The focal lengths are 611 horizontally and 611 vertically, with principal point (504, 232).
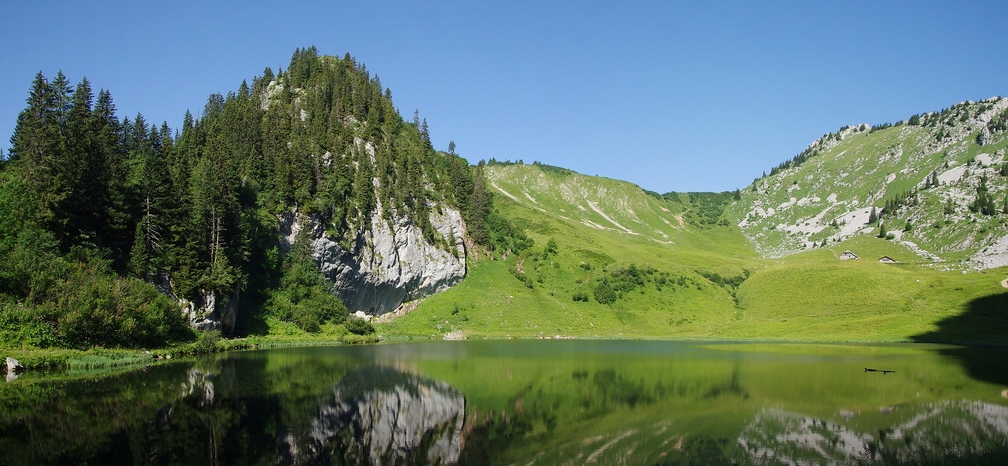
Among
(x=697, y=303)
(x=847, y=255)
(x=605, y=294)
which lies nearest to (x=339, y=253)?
(x=605, y=294)

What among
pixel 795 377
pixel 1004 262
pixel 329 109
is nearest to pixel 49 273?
pixel 795 377

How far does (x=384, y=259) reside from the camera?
113750 mm

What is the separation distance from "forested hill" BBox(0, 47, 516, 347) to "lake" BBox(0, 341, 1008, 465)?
42.7ft

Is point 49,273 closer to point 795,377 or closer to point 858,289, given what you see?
point 795,377

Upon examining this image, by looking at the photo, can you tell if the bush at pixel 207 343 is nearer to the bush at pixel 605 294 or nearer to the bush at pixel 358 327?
the bush at pixel 358 327

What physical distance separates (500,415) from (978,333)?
86955 mm

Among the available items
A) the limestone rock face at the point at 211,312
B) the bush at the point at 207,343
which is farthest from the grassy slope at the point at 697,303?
the bush at the point at 207,343

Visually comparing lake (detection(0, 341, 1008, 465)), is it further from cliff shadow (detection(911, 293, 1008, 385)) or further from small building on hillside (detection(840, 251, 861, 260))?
small building on hillside (detection(840, 251, 861, 260))

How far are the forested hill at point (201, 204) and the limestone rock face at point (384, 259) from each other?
1.22m

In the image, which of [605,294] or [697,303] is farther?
[697,303]

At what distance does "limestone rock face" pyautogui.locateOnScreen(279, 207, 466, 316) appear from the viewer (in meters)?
102

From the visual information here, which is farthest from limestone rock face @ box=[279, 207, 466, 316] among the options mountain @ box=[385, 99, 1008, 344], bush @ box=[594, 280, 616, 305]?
bush @ box=[594, 280, 616, 305]

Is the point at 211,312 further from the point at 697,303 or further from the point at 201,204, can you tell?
the point at 697,303

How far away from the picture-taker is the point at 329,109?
137 m
